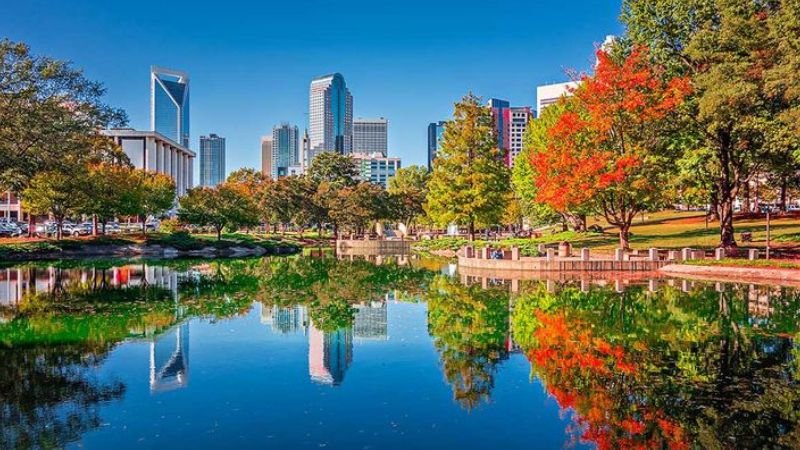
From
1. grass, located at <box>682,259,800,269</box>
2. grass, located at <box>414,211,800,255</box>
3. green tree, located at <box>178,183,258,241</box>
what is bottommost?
grass, located at <box>682,259,800,269</box>

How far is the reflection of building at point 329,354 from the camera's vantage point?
13641 mm

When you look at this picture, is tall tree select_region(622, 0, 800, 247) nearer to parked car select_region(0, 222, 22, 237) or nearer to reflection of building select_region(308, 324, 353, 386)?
reflection of building select_region(308, 324, 353, 386)

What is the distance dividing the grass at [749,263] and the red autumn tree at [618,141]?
538 centimetres

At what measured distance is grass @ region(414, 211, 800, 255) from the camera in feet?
137

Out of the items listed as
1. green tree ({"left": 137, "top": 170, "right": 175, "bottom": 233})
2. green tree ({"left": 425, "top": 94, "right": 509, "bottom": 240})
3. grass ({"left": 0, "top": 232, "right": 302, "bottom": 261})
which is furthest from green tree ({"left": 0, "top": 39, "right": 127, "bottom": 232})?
green tree ({"left": 425, "top": 94, "right": 509, "bottom": 240})

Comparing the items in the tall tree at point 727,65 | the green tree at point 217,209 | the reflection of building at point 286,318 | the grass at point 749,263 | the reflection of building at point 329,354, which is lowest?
the reflection of building at point 329,354

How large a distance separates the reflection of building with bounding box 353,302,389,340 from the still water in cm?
13

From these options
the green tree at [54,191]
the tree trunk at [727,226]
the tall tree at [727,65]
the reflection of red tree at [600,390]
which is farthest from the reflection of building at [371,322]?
the green tree at [54,191]

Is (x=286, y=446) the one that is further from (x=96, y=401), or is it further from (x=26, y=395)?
Result: (x=26, y=395)

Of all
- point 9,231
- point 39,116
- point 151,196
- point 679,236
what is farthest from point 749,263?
point 9,231

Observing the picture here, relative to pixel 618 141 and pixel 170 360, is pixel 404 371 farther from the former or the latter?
pixel 618 141

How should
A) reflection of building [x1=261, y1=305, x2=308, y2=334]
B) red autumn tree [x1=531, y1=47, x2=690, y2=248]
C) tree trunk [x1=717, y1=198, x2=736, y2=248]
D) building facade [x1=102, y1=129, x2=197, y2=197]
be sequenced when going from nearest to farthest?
reflection of building [x1=261, y1=305, x2=308, y2=334] → red autumn tree [x1=531, y1=47, x2=690, y2=248] → tree trunk [x1=717, y1=198, x2=736, y2=248] → building facade [x1=102, y1=129, x2=197, y2=197]

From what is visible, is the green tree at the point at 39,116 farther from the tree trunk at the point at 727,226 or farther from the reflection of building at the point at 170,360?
the tree trunk at the point at 727,226

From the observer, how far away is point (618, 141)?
39375 mm
